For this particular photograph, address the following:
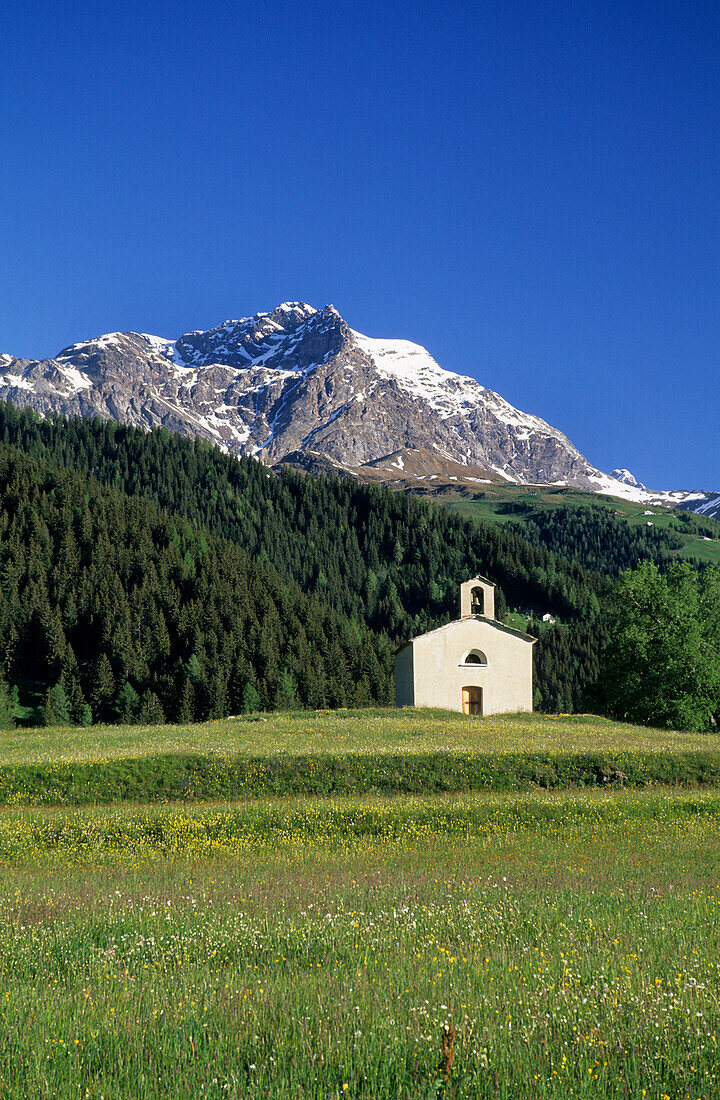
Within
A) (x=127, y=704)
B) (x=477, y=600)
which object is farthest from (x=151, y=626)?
(x=477, y=600)

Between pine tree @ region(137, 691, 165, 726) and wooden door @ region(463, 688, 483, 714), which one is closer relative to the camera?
wooden door @ region(463, 688, 483, 714)

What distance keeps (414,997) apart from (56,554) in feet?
485

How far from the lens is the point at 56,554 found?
142875 mm

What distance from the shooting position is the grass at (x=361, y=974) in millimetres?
6023

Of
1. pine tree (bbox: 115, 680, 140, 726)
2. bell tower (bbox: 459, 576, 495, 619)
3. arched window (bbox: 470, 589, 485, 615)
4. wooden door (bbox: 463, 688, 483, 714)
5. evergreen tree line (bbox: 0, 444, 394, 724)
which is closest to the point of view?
wooden door (bbox: 463, 688, 483, 714)

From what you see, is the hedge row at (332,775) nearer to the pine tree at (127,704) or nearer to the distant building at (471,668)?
the distant building at (471,668)

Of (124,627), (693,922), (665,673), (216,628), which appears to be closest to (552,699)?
(216,628)

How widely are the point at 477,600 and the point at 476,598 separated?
35cm

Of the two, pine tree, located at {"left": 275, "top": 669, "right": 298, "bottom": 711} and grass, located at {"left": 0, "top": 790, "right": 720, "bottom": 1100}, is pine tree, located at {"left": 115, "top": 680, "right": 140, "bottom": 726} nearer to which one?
pine tree, located at {"left": 275, "top": 669, "right": 298, "bottom": 711}

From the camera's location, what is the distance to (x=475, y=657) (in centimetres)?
6281

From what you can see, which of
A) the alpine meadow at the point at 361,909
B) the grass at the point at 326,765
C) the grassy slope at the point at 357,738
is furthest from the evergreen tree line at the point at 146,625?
the grass at the point at 326,765

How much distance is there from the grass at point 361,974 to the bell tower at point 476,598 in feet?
151

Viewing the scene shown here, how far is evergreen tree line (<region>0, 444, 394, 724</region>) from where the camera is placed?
381 feet

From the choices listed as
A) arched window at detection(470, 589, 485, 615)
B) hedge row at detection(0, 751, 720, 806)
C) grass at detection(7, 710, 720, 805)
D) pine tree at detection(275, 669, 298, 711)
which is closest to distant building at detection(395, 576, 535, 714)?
arched window at detection(470, 589, 485, 615)
